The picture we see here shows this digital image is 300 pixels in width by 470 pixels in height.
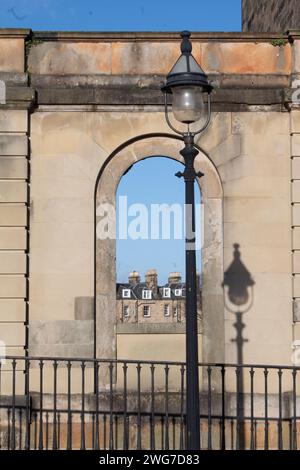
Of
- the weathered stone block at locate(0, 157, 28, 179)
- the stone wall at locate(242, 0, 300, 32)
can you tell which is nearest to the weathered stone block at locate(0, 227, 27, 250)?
the weathered stone block at locate(0, 157, 28, 179)

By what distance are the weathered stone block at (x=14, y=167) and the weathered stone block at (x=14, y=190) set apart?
8 centimetres

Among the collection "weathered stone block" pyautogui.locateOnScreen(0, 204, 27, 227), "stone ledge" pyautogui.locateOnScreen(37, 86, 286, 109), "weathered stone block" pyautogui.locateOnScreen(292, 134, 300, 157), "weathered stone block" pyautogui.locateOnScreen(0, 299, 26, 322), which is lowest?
"weathered stone block" pyautogui.locateOnScreen(0, 299, 26, 322)

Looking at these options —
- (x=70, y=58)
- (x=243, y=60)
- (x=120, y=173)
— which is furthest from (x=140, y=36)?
(x=120, y=173)

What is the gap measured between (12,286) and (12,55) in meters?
2.85

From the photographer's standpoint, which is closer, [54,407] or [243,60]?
[54,407]

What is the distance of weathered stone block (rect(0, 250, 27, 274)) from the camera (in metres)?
13.1

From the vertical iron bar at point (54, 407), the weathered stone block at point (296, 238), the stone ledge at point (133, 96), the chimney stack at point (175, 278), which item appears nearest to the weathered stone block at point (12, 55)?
the stone ledge at point (133, 96)

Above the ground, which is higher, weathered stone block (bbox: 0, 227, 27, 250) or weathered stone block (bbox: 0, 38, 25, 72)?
weathered stone block (bbox: 0, 38, 25, 72)

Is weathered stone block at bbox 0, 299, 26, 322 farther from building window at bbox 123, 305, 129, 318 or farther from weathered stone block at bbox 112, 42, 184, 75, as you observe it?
building window at bbox 123, 305, 129, 318

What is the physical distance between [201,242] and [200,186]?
0.70 m

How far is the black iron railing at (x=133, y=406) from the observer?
12805 mm

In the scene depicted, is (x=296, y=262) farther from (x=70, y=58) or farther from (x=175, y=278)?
(x=175, y=278)

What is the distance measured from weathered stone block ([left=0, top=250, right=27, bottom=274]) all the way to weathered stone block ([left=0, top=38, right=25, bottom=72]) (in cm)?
227

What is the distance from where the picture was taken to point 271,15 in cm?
1962
